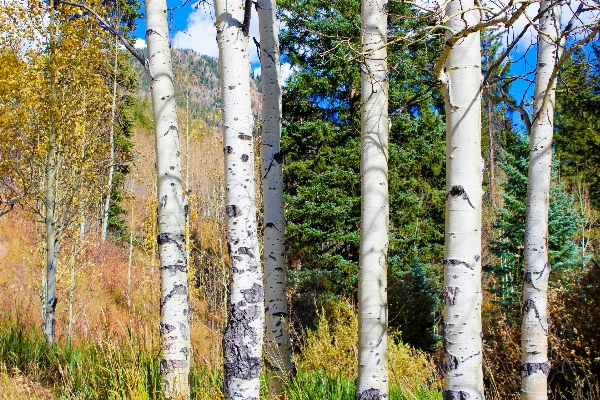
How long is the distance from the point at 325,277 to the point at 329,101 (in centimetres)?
503

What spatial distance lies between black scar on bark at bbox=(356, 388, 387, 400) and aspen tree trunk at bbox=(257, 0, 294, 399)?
2.58ft

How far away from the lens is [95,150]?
330 inches

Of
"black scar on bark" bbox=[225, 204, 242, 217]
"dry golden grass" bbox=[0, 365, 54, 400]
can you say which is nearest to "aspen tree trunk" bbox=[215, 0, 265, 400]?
"black scar on bark" bbox=[225, 204, 242, 217]

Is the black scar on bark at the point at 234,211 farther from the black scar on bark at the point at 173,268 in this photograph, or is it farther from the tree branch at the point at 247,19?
the tree branch at the point at 247,19

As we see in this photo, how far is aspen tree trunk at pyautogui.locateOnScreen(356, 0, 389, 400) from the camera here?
319 cm

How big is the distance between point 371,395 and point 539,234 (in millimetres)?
2562

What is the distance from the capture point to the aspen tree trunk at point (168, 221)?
3197 millimetres

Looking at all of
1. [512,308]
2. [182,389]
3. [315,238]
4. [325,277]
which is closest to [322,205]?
[315,238]

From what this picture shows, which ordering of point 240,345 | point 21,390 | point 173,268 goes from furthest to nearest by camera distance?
point 21,390
point 173,268
point 240,345

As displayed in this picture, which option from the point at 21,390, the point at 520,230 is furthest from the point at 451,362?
the point at 520,230

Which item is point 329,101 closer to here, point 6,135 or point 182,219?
point 6,135

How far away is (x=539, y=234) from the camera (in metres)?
4.49

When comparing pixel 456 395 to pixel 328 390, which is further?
pixel 328 390

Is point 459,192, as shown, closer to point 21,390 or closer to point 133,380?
point 133,380
